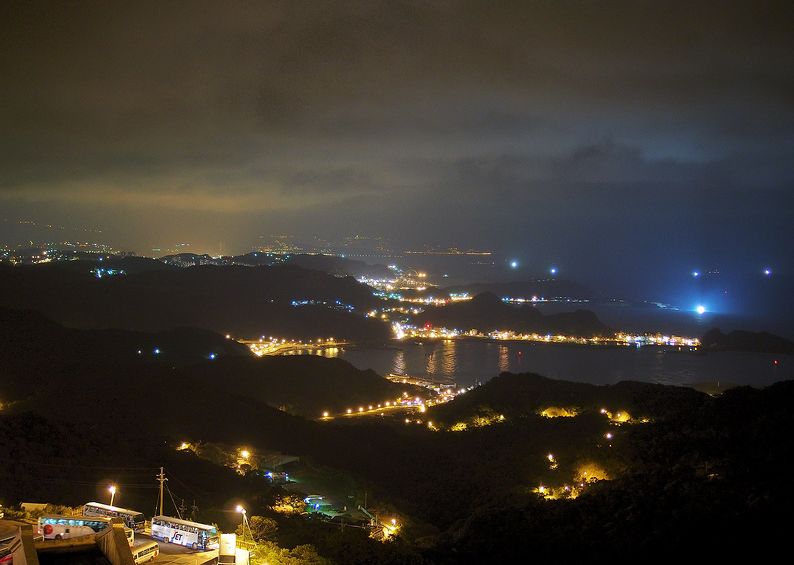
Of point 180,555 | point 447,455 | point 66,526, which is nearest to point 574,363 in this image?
point 447,455

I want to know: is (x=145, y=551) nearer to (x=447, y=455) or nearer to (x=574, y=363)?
(x=447, y=455)

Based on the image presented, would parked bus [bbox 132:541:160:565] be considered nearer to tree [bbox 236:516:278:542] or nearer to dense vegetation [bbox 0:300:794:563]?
dense vegetation [bbox 0:300:794:563]

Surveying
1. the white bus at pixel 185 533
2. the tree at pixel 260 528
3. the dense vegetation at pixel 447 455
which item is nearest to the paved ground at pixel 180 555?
the white bus at pixel 185 533

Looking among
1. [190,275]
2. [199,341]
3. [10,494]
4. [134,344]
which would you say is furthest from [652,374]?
[190,275]

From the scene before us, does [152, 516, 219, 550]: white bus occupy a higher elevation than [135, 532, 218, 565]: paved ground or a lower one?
higher

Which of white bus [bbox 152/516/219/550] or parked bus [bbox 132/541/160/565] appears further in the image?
white bus [bbox 152/516/219/550]

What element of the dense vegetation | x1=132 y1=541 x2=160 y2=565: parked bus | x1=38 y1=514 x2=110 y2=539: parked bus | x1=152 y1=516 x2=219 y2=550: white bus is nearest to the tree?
the dense vegetation
